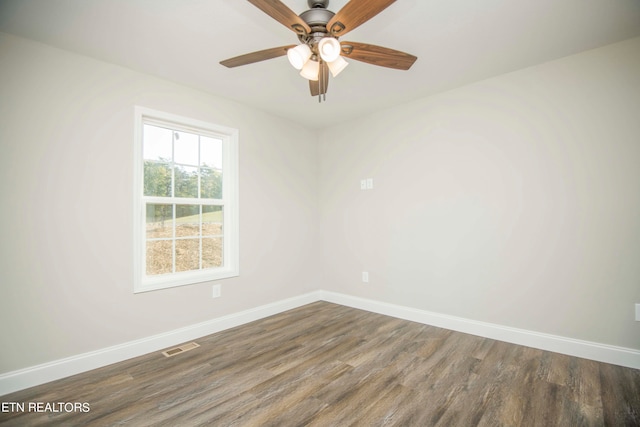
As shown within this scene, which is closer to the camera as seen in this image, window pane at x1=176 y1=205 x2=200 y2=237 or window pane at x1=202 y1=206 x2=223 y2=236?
window pane at x1=176 y1=205 x2=200 y2=237

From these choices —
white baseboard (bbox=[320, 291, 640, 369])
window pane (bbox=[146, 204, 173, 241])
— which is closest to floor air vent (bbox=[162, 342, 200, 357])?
window pane (bbox=[146, 204, 173, 241])

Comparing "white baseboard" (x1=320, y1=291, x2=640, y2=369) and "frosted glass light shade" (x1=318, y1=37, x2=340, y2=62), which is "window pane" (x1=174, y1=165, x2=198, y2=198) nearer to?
"frosted glass light shade" (x1=318, y1=37, x2=340, y2=62)

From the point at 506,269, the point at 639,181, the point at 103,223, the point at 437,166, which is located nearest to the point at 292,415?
the point at 103,223

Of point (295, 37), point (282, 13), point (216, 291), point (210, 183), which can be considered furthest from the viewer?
point (210, 183)

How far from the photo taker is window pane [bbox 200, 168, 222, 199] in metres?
3.16

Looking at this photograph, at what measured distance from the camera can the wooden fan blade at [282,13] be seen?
54.7 inches

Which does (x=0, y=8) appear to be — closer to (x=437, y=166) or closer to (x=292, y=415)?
(x=292, y=415)

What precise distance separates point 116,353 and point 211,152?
2.05 m

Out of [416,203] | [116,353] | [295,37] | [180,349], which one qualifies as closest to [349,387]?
[180,349]

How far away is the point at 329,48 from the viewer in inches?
63.7

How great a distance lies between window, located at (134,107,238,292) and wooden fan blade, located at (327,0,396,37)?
1917 millimetres

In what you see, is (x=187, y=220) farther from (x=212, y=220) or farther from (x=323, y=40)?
(x=323, y=40)

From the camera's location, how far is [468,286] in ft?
9.80

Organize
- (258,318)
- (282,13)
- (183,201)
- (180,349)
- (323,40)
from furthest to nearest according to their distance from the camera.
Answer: (258,318) → (183,201) → (180,349) → (323,40) → (282,13)
